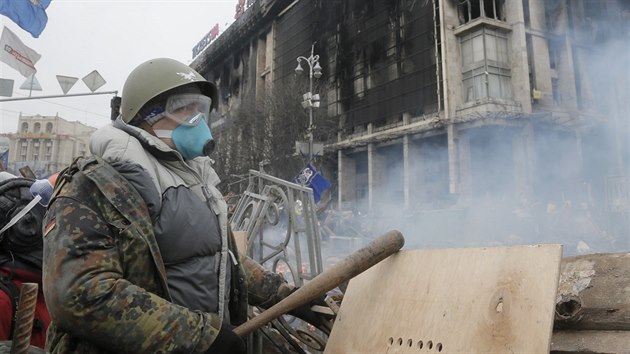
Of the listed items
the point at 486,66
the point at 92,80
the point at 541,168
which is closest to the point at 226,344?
the point at 92,80

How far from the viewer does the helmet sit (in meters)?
1.75

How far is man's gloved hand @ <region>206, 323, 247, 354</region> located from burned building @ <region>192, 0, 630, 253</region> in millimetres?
15963

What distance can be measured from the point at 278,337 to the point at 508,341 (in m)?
1.25

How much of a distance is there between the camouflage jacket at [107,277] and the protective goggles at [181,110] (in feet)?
1.25

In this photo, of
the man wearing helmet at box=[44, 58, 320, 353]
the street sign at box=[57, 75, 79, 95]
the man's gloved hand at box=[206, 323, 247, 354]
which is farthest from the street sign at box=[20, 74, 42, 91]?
the man's gloved hand at box=[206, 323, 247, 354]

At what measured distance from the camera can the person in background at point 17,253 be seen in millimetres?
2539

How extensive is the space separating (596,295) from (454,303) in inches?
28.6

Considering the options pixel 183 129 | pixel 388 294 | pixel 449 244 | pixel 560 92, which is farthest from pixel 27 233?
pixel 560 92

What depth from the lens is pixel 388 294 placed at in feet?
6.14

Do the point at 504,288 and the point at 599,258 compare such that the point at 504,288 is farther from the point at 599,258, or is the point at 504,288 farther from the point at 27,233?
the point at 27,233

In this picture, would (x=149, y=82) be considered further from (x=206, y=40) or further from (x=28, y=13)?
(x=206, y=40)

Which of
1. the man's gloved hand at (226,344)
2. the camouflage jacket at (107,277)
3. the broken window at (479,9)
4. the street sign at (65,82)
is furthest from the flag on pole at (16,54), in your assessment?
the broken window at (479,9)

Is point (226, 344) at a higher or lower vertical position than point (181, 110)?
lower

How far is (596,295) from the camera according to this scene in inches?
72.4
